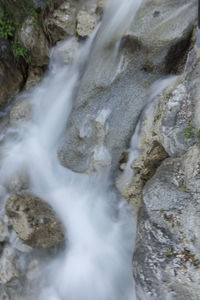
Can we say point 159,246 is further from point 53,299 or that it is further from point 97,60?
point 97,60

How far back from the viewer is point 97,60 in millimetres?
4027

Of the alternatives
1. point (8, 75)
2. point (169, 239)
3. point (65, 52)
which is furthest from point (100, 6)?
point (169, 239)

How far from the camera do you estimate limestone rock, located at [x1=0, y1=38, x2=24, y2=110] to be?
15.5 ft

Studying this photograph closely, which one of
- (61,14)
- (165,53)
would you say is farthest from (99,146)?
(61,14)

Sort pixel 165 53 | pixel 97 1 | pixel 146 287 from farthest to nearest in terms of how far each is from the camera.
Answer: pixel 97 1 < pixel 165 53 < pixel 146 287

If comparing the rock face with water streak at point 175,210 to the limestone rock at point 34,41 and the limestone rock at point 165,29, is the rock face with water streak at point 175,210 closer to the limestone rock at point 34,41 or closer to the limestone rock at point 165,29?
the limestone rock at point 165,29

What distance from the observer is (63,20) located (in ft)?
15.3

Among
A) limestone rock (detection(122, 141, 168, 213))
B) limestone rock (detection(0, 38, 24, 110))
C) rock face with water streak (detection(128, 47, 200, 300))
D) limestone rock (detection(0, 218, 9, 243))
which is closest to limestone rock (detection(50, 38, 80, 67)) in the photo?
limestone rock (detection(0, 38, 24, 110))

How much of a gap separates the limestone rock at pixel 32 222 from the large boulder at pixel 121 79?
38.5 inches

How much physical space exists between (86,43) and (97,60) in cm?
85

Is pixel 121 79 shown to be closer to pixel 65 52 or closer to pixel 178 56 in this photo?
pixel 178 56

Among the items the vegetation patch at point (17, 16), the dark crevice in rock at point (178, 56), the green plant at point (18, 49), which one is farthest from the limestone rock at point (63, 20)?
the dark crevice in rock at point (178, 56)

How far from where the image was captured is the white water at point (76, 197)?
145 inches

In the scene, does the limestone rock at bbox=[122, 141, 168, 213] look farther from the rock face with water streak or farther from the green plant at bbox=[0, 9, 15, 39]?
the green plant at bbox=[0, 9, 15, 39]
